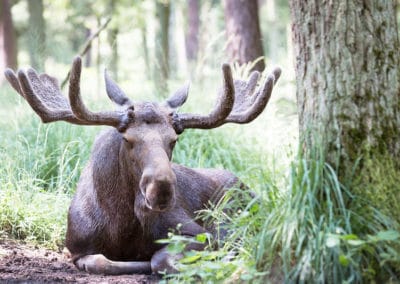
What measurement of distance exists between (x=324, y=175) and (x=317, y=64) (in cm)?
74

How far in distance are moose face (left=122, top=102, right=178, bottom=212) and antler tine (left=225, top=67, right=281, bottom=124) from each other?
690 millimetres

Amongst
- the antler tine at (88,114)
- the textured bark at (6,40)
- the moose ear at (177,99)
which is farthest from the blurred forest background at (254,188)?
the textured bark at (6,40)

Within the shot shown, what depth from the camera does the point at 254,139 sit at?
32.1 feet

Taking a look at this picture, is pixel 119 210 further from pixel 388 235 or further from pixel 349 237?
pixel 388 235

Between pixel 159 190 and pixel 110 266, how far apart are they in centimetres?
99

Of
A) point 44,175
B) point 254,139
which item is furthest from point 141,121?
point 254,139

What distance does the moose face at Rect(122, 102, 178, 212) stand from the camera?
5.36 meters

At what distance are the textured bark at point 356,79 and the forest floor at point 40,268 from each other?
195 cm

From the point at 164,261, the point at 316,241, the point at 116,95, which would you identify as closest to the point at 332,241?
the point at 316,241

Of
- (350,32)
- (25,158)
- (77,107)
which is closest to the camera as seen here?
(350,32)

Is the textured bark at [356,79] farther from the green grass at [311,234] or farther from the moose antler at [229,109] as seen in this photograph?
the moose antler at [229,109]

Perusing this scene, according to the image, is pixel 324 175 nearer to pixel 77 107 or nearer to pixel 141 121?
pixel 141 121

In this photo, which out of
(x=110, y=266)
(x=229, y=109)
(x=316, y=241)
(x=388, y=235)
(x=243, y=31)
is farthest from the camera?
(x=243, y=31)

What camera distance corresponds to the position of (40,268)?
609cm
